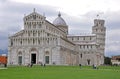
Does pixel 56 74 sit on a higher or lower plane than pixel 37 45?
lower

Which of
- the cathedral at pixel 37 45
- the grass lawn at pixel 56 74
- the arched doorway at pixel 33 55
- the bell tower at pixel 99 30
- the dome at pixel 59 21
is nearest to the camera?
the grass lawn at pixel 56 74

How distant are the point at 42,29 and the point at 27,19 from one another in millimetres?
6251

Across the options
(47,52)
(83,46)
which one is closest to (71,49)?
(83,46)

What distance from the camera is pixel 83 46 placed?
471 feet

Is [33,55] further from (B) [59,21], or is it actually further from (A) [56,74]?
(A) [56,74]

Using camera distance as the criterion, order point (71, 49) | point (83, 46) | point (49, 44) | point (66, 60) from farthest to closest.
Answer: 1. point (83, 46)
2. point (71, 49)
3. point (66, 60)
4. point (49, 44)

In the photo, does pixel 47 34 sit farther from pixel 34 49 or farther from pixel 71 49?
pixel 71 49

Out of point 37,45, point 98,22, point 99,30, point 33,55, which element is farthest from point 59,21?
point 37,45

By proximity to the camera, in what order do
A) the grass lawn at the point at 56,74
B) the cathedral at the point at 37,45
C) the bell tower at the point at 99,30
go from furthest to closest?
1. the bell tower at the point at 99,30
2. the cathedral at the point at 37,45
3. the grass lawn at the point at 56,74

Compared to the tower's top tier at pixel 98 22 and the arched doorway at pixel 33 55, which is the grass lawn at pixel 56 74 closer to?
the arched doorway at pixel 33 55

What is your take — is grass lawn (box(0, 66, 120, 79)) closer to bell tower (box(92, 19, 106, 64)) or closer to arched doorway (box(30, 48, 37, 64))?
arched doorway (box(30, 48, 37, 64))

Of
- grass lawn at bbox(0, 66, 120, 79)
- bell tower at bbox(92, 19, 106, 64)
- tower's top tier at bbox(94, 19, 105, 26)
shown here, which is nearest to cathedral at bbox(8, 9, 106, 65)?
bell tower at bbox(92, 19, 106, 64)

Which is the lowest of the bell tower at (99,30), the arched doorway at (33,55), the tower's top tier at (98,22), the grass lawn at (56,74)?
the grass lawn at (56,74)

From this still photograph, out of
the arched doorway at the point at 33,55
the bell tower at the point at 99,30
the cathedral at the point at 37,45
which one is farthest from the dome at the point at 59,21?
the arched doorway at the point at 33,55
